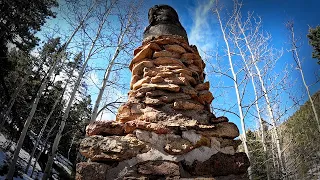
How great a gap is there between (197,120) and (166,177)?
68cm

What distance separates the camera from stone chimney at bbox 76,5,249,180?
6.04 feet

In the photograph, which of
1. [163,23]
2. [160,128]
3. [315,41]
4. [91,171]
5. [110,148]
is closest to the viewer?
[91,171]

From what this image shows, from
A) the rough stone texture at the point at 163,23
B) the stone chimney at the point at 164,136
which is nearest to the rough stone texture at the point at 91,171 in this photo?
the stone chimney at the point at 164,136

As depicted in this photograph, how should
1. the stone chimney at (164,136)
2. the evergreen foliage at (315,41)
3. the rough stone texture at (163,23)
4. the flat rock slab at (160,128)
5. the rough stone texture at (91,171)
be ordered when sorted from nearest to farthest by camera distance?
1. the rough stone texture at (91,171)
2. the stone chimney at (164,136)
3. the flat rock slab at (160,128)
4. the rough stone texture at (163,23)
5. the evergreen foliage at (315,41)

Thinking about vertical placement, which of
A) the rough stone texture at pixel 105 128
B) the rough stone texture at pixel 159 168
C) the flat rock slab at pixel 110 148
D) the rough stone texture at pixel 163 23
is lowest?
the rough stone texture at pixel 159 168

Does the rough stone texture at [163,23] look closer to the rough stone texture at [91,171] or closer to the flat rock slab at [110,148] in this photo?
the flat rock slab at [110,148]

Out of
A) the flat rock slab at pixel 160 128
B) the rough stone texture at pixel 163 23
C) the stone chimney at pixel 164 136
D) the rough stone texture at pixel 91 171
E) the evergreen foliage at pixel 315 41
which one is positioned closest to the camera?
the rough stone texture at pixel 91 171

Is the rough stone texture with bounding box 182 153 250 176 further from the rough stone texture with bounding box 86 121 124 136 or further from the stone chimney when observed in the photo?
the rough stone texture with bounding box 86 121 124 136

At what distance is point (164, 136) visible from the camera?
6.67ft

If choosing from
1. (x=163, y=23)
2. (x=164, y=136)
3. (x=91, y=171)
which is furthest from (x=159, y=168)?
(x=163, y=23)

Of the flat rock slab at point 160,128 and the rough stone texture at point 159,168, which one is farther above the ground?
the flat rock slab at point 160,128

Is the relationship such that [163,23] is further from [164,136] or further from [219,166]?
[219,166]

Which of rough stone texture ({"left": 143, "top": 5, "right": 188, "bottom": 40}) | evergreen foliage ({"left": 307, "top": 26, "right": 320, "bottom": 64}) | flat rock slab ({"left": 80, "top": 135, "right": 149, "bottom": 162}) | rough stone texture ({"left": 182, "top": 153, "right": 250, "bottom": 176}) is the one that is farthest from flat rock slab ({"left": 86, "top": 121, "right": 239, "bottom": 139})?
evergreen foliage ({"left": 307, "top": 26, "right": 320, "bottom": 64})

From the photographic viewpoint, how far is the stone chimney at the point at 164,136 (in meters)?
1.84
